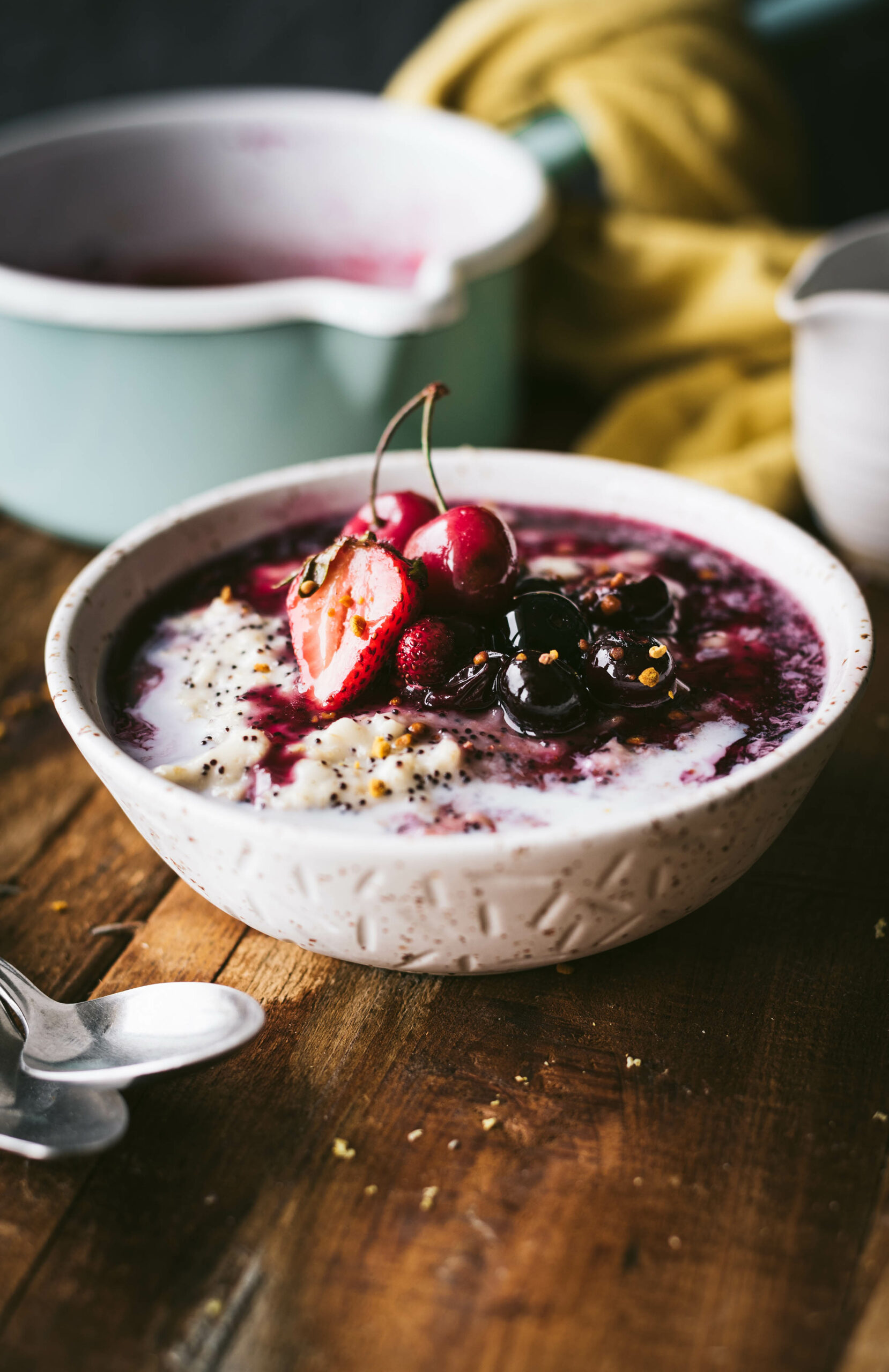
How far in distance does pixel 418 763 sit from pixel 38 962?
1.39 ft

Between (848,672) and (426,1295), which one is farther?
(848,672)

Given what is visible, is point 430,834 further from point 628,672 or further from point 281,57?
point 281,57

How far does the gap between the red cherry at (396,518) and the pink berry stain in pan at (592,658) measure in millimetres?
113

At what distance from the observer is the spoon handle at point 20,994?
98 cm

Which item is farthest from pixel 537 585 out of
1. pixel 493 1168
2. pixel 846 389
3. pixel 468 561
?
pixel 846 389

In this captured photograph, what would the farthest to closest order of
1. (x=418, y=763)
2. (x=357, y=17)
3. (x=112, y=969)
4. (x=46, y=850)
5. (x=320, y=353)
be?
1. (x=357, y=17)
2. (x=320, y=353)
3. (x=46, y=850)
4. (x=112, y=969)
5. (x=418, y=763)

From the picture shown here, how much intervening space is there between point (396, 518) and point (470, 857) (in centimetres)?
45

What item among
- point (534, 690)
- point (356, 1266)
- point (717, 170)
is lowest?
point (717, 170)

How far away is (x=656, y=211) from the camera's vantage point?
6.60ft

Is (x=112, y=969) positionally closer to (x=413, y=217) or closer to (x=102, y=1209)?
(x=102, y=1209)

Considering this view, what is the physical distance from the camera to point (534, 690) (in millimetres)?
989

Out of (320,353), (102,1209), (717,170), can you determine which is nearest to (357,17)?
(717,170)

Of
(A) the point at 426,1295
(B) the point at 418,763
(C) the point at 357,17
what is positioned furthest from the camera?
(C) the point at 357,17

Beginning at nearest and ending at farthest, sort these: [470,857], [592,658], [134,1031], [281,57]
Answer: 1. [470,857]
2. [134,1031]
3. [592,658]
4. [281,57]
